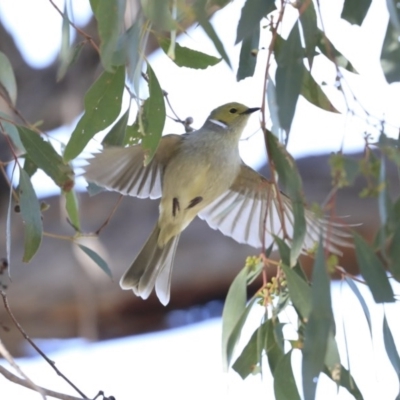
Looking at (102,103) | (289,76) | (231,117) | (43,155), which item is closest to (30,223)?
(43,155)

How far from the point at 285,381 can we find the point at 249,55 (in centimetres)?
76

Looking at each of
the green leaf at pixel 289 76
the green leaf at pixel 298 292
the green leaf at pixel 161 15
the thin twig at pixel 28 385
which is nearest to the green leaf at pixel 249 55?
the green leaf at pixel 289 76

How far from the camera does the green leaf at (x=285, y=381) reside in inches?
77.4

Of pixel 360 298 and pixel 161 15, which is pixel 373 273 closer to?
pixel 360 298

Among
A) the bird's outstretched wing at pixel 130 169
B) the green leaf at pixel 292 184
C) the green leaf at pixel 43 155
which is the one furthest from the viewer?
the bird's outstretched wing at pixel 130 169

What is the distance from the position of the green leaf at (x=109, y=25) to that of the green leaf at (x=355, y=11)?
0.51 meters

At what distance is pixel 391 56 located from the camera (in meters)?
1.72

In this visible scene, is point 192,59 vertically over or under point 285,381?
over

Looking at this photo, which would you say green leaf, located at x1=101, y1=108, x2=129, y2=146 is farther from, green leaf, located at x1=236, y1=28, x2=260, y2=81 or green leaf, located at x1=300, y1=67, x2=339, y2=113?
green leaf, located at x1=300, y1=67, x2=339, y2=113

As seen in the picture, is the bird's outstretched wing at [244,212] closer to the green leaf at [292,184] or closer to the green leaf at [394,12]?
the green leaf at [292,184]

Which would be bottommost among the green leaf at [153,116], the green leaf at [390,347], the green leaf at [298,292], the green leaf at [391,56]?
the green leaf at [390,347]

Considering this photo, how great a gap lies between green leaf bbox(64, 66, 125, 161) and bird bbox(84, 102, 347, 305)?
651 mm

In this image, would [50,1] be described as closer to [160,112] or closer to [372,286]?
[160,112]

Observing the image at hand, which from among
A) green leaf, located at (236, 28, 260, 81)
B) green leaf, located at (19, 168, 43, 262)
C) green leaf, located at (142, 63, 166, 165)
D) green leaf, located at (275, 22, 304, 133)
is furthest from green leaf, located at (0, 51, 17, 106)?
green leaf, located at (275, 22, 304, 133)
